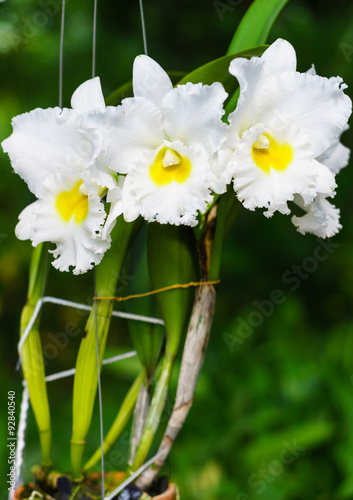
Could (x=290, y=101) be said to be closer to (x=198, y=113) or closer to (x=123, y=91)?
(x=198, y=113)

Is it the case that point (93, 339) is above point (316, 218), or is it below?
below

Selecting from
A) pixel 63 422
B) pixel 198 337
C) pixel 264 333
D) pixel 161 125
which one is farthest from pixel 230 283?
pixel 161 125

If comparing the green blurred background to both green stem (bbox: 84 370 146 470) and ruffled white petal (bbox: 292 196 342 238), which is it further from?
ruffled white petal (bbox: 292 196 342 238)

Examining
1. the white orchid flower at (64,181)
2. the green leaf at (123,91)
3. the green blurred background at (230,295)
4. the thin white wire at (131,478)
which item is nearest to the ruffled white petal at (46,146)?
the white orchid flower at (64,181)

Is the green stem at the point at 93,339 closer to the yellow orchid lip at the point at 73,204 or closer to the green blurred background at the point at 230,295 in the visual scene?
the yellow orchid lip at the point at 73,204

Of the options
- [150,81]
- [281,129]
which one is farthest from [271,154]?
[150,81]

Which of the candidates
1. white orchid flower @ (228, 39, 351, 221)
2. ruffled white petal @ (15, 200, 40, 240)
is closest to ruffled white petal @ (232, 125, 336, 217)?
white orchid flower @ (228, 39, 351, 221)

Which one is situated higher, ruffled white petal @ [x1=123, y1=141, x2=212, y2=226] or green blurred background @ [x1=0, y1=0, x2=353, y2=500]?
ruffled white petal @ [x1=123, y1=141, x2=212, y2=226]
